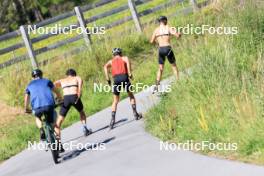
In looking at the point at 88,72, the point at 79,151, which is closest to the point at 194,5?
the point at 88,72

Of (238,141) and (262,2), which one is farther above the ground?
(262,2)

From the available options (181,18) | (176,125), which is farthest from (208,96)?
(181,18)

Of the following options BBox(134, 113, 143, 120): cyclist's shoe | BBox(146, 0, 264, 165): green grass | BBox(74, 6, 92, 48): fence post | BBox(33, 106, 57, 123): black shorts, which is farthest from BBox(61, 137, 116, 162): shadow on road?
BBox(74, 6, 92, 48): fence post

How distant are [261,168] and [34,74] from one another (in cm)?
632

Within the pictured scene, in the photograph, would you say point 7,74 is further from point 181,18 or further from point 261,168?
point 261,168

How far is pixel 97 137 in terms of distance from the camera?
51.2 ft

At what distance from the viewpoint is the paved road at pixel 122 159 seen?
34.2 ft

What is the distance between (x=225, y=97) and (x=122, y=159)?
2.13 m

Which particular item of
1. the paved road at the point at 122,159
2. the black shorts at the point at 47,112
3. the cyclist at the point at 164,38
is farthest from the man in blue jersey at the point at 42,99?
the cyclist at the point at 164,38

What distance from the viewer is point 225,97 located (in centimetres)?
1217

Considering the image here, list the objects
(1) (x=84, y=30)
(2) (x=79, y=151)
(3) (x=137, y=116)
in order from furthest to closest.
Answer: (1) (x=84, y=30) → (3) (x=137, y=116) → (2) (x=79, y=151)

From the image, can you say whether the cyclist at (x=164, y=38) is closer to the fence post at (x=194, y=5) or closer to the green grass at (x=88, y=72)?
the green grass at (x=88, y=72)

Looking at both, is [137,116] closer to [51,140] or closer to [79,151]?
[79,151]

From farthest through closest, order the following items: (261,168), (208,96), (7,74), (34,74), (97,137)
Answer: (7,74) < (97,137) < (34,74) < (208,96) < (261,168)
